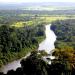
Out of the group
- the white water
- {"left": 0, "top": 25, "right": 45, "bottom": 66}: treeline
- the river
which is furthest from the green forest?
the white water

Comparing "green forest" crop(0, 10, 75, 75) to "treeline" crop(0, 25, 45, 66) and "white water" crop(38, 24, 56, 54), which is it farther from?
"white water" crop(38, 24, 56, 54)

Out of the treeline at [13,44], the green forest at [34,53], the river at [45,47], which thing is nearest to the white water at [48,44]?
the river at [45,47]

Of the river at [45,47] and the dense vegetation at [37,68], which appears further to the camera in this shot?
the river at [45,47]

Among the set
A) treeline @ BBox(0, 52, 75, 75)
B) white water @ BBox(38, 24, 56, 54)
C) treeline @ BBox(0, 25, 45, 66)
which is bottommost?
white water @ BBox(38, 24, 56, 54)

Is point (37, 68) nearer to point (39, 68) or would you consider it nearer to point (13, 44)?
point (39, 68)

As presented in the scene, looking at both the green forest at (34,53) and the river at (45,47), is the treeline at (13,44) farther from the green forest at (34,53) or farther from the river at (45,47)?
the river at (45,47)

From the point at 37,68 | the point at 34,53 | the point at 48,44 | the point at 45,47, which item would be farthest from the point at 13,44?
the point at 37,68

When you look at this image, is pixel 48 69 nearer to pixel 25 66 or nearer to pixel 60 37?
pixel 25 66

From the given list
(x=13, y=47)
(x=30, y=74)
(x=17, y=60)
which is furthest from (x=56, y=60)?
(x=13, y=47)
